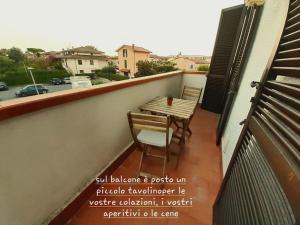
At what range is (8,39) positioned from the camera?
1709 millimetres

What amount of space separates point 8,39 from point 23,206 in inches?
74.0

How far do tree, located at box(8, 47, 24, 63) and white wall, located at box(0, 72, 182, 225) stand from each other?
106 centimetres

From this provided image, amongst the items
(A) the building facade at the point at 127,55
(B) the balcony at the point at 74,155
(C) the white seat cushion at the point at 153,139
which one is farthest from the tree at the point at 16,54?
(A) the building facade at the point at 127,55

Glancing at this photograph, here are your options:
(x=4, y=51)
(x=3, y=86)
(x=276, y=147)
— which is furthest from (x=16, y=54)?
(x=276, y=147)

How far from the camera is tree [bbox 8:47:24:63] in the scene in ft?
5.02

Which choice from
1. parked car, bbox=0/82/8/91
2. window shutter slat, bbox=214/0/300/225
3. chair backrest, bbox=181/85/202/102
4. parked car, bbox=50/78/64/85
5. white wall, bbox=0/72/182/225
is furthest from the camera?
chair backrest, bbox=181/85/202/102

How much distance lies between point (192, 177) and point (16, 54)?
2369mm

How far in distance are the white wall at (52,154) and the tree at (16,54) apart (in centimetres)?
106

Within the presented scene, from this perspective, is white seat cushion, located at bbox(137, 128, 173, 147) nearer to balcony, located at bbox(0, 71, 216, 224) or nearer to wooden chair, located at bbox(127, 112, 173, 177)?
wooden chair, located at bbox(127, 112, 173, 177)

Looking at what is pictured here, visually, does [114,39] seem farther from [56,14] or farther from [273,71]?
[273,71]

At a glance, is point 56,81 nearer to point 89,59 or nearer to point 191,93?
point 191,93

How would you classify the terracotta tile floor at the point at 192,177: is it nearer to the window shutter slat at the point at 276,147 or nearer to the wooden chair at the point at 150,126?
the wooden chair at the point at 150,126

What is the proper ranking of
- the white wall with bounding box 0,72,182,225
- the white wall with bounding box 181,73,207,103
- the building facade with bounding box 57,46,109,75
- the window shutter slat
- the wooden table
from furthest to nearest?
the building facade with bounding box 57,46,109,75, the white wall with bounding box 181,73,207,103, the wooden table, the white wall with bounding box 0,72,182,225, the window shutter slat

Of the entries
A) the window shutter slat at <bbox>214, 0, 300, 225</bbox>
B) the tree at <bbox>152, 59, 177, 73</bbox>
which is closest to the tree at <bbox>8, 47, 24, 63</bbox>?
the window shutter slat at <bbox>214, 0, 300, 225</bbox>
